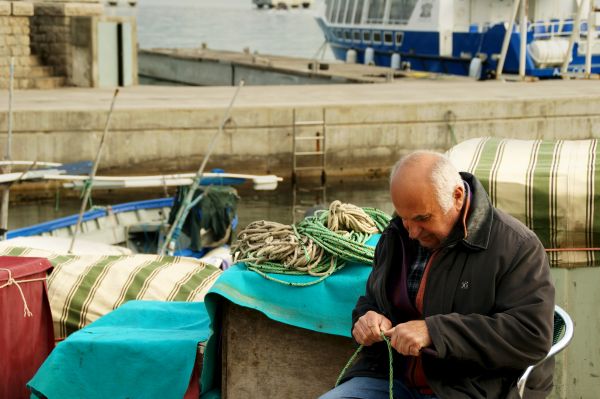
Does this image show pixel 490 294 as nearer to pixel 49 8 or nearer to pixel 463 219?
pixel 463 219

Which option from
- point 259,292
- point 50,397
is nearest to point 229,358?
point 259,292

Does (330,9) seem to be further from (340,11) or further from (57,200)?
(57,200)

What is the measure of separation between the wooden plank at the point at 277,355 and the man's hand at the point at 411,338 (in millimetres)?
1107

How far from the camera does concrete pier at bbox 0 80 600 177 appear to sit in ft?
60.6

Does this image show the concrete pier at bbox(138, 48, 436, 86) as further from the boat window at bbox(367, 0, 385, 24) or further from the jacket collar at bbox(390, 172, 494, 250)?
the jacket collar at bbox(390, 172, 494, 250)

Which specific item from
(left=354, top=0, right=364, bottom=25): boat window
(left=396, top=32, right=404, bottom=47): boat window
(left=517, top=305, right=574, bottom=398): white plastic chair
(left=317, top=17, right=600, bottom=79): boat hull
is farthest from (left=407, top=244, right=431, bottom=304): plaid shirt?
(left=354, top=0, right=364, bottom=25): boat window

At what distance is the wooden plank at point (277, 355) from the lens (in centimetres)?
475

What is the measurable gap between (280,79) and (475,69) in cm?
550

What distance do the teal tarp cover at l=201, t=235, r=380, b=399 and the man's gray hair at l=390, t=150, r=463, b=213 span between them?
1.05 meters

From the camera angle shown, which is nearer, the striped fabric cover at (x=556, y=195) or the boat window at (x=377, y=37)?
the striped fabric cover at (x=556, y=195)

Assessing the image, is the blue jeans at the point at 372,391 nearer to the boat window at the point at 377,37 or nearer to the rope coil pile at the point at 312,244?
the rope coil pile at the point at 312,244

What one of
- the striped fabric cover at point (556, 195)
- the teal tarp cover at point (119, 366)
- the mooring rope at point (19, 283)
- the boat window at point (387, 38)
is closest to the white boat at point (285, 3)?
the boat window at point (387, 38)

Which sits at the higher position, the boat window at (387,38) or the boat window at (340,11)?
the boat window at (340,11)

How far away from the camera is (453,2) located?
35375 mm
